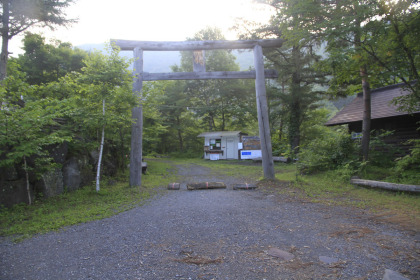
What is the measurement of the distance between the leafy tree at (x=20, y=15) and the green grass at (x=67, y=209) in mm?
8607

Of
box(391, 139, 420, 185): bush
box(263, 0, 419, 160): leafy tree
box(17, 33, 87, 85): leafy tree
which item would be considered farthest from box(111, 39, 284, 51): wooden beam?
box(17, 33, 87, 85): leafy tree

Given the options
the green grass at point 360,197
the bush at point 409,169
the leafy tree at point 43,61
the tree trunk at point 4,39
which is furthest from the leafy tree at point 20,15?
the bush at point 409,169

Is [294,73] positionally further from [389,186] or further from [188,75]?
[389,186]

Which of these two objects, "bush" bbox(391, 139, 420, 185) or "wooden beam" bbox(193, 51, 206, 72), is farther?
"wooden beam" bbox(193, 51, 206, 72)

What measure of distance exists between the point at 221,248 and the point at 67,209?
4278 mm

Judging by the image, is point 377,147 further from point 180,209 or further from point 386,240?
point 180,209

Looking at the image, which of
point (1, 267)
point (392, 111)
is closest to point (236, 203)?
point (1, 267)

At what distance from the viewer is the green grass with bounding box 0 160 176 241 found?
4324 mm

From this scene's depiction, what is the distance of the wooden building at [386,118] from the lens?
35.2ft

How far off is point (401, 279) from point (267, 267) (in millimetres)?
1315

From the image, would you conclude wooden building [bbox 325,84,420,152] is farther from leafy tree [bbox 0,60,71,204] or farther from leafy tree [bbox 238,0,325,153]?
leafy tree [bbox 0,60,71,204]

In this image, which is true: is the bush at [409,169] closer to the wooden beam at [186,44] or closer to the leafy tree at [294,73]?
the wooden beam at [186,44]

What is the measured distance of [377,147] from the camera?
12.3 m

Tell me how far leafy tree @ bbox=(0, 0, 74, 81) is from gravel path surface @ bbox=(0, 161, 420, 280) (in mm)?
11344
